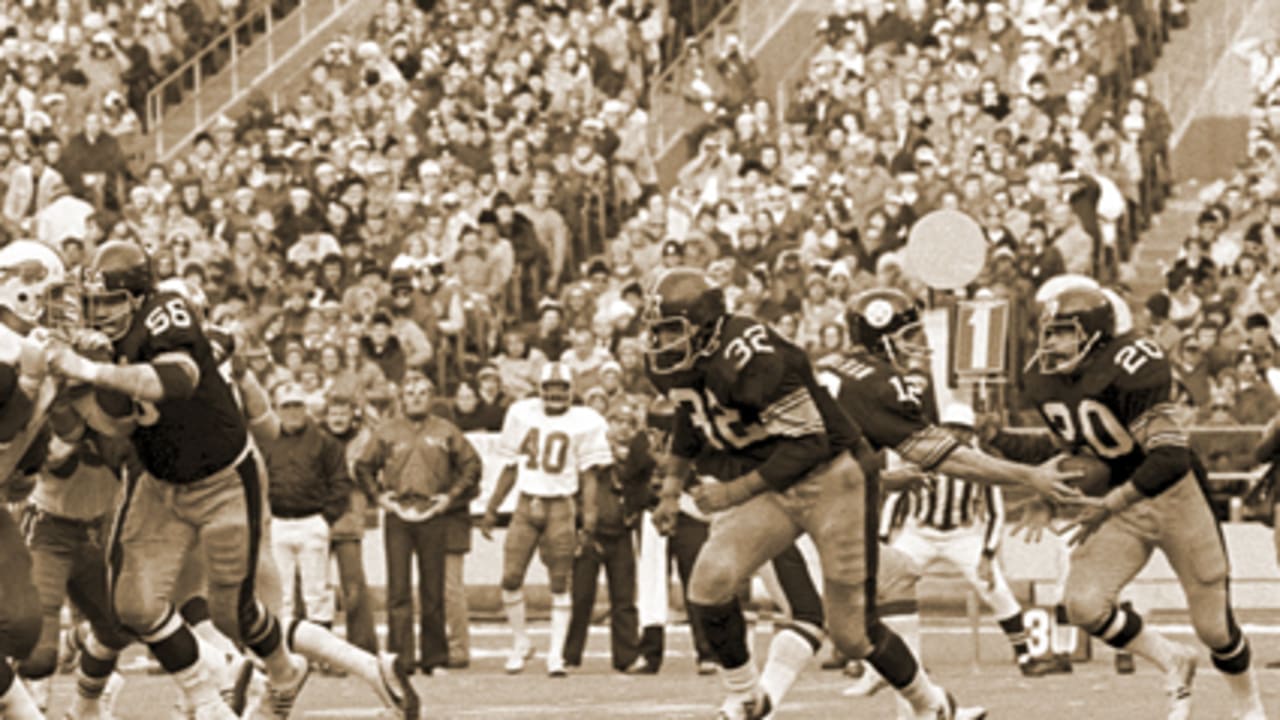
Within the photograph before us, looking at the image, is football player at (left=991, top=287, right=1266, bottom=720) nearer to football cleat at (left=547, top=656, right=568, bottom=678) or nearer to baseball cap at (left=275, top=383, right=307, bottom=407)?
football cleat at (left=547, top=656, right=568, bottom=678)

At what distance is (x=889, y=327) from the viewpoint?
13805 millimetres

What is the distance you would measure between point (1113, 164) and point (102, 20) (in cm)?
1097

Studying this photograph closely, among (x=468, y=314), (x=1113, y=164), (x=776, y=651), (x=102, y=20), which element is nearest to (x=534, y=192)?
(x=468, y=314)

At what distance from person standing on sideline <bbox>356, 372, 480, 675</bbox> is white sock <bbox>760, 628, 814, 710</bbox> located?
565cm

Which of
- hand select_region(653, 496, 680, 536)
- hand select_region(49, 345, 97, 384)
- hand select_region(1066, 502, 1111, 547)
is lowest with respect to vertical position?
hand select_region(1066, 502, 1111, 547)

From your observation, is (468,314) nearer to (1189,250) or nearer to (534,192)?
(534,192)

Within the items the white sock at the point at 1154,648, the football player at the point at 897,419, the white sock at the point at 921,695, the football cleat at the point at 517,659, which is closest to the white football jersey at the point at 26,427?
the football player at the point at 897,419

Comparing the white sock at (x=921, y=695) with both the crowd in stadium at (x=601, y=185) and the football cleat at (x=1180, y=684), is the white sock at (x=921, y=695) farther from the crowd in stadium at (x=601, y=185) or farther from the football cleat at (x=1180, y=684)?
the crowd in stadium at (x=601, y=185)

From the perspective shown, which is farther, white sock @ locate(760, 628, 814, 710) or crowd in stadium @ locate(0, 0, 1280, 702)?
crowd in stadium @ locate(0, 0, 1280, 702)

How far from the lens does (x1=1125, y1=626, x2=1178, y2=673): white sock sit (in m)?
13.9

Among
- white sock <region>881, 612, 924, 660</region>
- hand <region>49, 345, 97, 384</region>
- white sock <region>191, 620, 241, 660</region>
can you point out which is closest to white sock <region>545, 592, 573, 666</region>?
white sock <region>881, 612, 924, 660</region>

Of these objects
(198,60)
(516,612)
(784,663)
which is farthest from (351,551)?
(198,60)

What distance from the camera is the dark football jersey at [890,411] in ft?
43.3

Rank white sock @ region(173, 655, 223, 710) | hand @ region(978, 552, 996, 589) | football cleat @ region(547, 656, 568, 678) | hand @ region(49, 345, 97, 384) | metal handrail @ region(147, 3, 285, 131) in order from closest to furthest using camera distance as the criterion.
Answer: hand @ region(49, 345, 97, 384)
white sock @ region(173, 655, 223, 710)
hand @ region(978, 552, 996, 589)
football cleat @ region(547, 656, 568, 678)
metal handrail @ region(147, 3, 285, 131)
